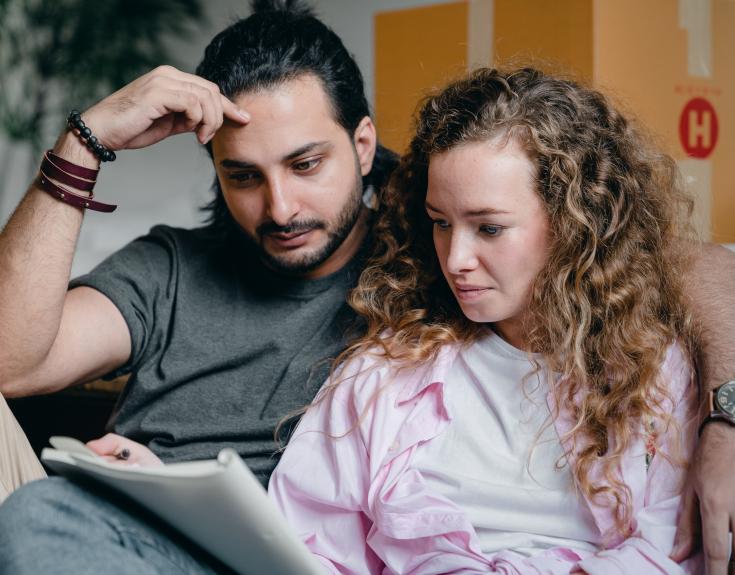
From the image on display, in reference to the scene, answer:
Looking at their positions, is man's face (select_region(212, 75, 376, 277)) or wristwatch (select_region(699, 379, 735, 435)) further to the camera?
man's face (select_region(212, 75, 376, 277))

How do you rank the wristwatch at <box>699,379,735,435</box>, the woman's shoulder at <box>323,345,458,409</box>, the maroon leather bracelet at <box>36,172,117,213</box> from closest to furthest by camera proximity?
the wristwatch at <box>699,379,735,435</box>
the woman's shoulder at <box>323,345,458,409</box>
the maroon leather bracelet at <box>36,172,117,213</box>

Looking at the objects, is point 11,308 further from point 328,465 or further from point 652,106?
point 652,106

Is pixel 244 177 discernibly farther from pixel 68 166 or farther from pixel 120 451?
pixel 120 451

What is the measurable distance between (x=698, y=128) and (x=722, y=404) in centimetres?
108

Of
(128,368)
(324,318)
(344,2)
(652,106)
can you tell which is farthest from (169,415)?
(344,2)

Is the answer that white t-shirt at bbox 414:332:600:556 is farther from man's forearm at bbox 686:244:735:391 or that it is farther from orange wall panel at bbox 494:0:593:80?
orange wall panel at bbox 494:0:593:80

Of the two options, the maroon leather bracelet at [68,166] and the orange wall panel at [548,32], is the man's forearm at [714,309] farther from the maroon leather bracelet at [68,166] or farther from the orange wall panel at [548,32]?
the maroon leather bracelet at [68,166]

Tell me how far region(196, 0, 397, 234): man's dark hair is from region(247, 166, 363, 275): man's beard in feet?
0.49

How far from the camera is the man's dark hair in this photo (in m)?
1.58

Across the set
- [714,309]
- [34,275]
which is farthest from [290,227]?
[714,309]

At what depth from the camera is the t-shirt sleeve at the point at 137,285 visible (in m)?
1.61

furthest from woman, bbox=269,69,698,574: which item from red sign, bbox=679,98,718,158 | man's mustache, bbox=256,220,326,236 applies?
red sign, bbox=679,98,718,158

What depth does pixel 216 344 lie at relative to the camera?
1612 millimetres

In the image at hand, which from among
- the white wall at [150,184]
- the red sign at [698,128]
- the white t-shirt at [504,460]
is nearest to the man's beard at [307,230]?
the white t-shirt at [504,460]
